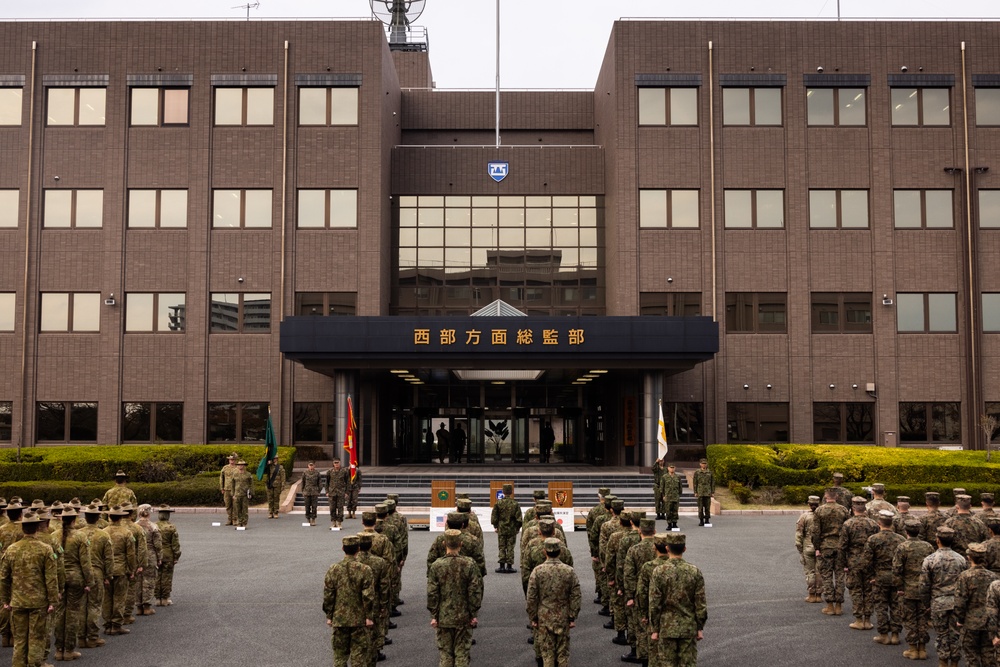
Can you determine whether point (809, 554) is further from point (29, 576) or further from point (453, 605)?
point (29, 576)

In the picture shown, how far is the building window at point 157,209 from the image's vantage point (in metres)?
39.3

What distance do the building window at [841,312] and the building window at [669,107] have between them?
9127 mm

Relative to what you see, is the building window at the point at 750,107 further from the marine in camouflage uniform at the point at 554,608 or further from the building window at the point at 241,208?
the marine in camouflage uniform at the point at 554,608

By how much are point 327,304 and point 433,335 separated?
7.54 metres

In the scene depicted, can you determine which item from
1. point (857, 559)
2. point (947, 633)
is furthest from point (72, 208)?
point (947, 633)

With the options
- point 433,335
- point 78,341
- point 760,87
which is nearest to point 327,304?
point 433,335

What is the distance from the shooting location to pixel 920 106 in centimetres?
3972

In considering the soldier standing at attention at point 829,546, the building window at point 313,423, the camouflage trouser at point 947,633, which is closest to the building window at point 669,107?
the building window at point 313,423

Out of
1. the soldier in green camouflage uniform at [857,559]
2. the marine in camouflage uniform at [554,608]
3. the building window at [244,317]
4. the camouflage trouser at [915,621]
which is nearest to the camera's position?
the marine in camouflage uniform at [554,608]

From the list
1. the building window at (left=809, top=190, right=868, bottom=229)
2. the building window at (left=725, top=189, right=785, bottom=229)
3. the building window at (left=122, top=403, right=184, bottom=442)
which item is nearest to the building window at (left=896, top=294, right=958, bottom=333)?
the building window at (left=809, top=190, right=868, bottom=229)

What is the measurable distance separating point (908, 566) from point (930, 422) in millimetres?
28683

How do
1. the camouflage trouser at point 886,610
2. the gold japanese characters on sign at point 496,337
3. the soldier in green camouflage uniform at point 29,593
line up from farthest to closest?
the gold japanese characters on sign at point 496,337 < the camouflage trouser at point 886,610 < the soldier in green camouflage uniform at point 29,593

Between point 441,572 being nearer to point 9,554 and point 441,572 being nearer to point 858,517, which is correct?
point 9,554

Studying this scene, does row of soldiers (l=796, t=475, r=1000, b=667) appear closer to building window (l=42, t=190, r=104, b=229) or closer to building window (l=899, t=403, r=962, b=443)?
building window (l=899, t=403, r=962, b=443)
